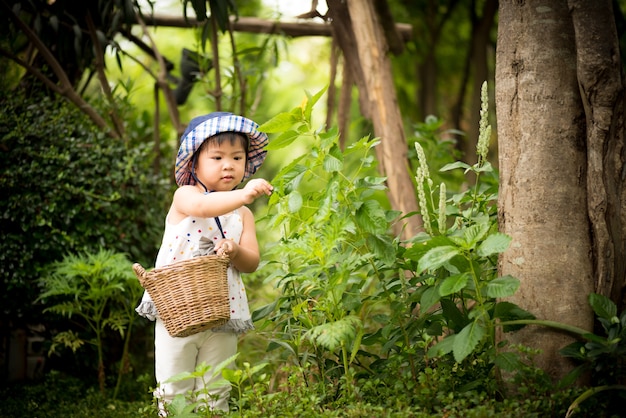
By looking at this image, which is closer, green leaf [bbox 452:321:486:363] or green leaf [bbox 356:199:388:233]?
green leaf [bbox 452:321:486:363]

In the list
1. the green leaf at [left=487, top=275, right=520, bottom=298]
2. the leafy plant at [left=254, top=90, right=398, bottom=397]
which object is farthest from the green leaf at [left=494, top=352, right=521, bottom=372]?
the leafy plant at [left=254, top=90, right=398, bottom=397]

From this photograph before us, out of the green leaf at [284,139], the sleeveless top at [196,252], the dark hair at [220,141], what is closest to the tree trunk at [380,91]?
the dark hair at [220,141]

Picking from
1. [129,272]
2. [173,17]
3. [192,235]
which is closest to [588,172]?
[192,235]

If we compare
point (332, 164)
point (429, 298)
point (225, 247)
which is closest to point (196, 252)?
point (225, 247)

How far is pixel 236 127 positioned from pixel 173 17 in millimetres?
3759

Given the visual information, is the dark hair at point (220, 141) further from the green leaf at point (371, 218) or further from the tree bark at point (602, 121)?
the tree bark at point (602, 121)

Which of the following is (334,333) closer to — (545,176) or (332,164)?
(332,164)

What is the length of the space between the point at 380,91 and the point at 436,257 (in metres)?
2.85

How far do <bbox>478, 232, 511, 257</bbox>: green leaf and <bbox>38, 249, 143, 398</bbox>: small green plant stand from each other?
2.36 metres

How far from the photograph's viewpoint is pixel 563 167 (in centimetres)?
257

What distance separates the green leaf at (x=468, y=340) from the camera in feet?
7.22

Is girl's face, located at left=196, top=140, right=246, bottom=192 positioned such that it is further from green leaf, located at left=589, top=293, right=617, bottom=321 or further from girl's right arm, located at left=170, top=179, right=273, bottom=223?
green leaf, located at left=589, top=293, right=617, bottom=321

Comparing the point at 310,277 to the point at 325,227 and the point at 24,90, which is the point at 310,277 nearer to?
the point at 325,227

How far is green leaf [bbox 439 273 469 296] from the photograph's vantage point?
2.24 m
